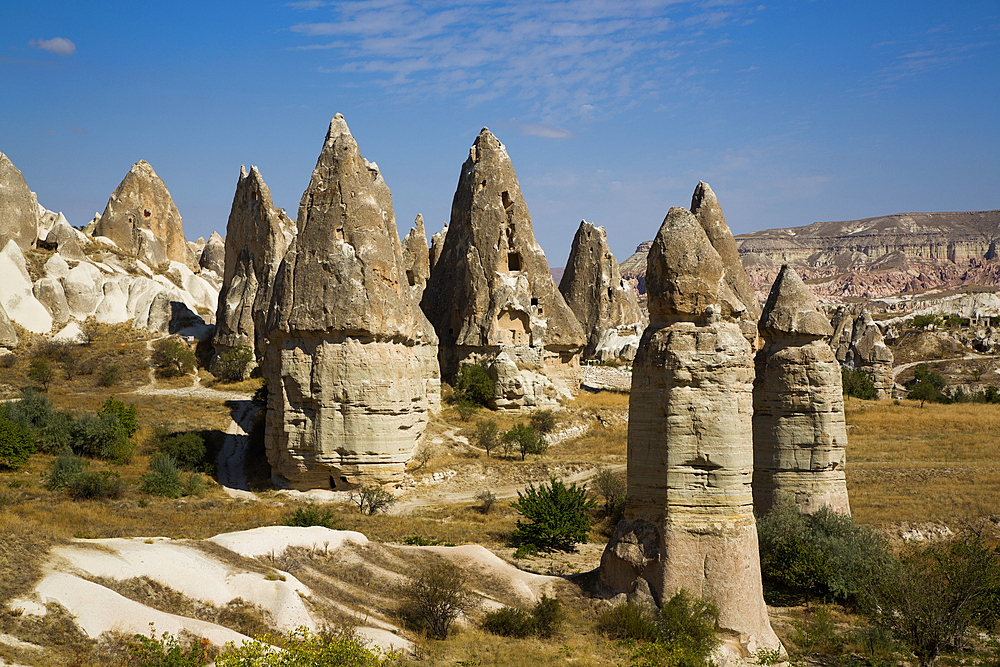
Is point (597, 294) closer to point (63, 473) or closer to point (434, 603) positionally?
point (63, 473)

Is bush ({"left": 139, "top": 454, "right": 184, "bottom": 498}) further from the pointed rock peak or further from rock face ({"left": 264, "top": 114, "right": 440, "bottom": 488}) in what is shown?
the pointed rock peak

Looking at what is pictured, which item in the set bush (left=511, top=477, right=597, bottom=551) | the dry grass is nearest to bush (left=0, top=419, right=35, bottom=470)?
bush (left=511, top=477, right=597, bottom=551)

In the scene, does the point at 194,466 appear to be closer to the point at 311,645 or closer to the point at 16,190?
the point at 311,645

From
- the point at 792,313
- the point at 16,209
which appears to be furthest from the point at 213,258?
the point at 792,313

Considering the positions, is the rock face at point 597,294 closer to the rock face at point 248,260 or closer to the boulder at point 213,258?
the rock face at point 248,260

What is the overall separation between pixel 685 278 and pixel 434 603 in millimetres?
5302

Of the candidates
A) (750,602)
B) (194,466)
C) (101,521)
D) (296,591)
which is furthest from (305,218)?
(750,602)

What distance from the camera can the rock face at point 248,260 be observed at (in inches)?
1217

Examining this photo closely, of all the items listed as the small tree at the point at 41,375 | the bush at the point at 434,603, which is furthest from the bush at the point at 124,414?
the bush at the point at 434,603

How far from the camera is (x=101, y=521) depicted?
1271 centimetres

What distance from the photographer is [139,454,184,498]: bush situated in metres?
16.0

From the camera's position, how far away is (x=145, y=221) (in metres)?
48.0

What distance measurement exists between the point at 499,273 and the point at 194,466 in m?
14.9

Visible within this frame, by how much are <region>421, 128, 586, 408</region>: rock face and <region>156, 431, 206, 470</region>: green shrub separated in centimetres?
1228
